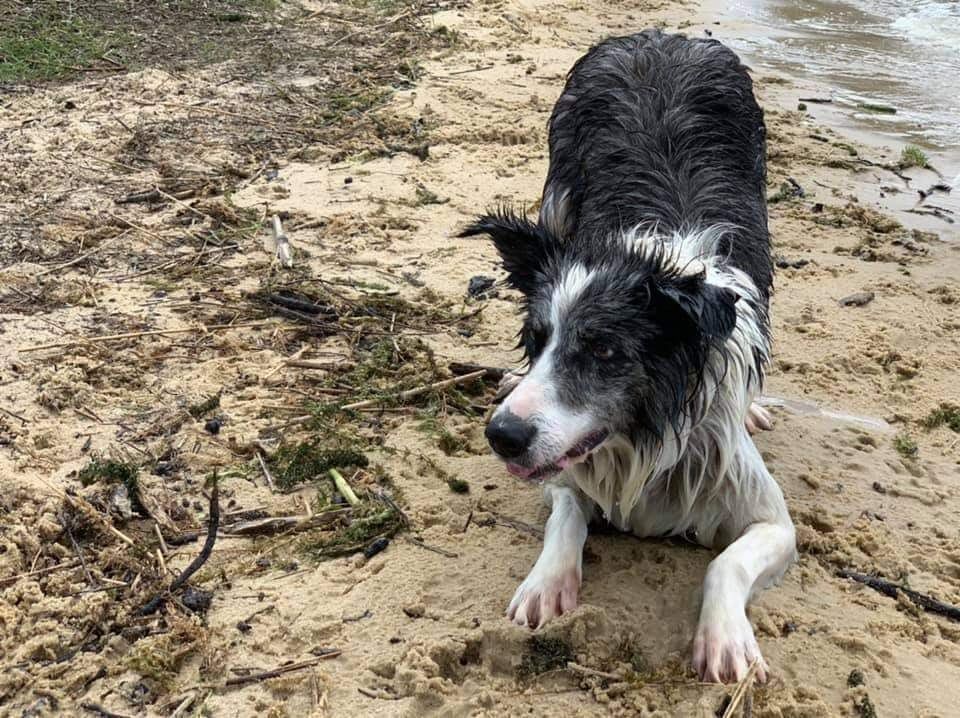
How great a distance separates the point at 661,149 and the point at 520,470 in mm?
2352

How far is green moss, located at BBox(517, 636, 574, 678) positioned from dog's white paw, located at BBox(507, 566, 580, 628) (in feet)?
0.26

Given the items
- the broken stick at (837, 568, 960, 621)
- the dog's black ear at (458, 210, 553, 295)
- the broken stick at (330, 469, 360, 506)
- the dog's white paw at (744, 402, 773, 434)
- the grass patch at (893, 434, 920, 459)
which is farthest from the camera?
the dog's white paw at (744, 402, 773, 434)

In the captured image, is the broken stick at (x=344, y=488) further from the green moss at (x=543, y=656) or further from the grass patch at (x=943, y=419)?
the grass patch at (x=943, y=419)

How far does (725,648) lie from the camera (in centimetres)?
328

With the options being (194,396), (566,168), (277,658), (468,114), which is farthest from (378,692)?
(468,114)

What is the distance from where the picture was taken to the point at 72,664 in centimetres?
327

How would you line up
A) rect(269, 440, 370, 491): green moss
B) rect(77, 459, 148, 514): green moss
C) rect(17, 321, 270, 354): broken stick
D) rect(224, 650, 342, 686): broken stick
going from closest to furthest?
rect(224, 650, 342, 686): broken stick < rect(77, 459, 148, 514): green moss < rect(269, 440, 370, 491): green moss < rect(17, 321, 270, 354): broken stick

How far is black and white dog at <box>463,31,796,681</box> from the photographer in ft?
11.0

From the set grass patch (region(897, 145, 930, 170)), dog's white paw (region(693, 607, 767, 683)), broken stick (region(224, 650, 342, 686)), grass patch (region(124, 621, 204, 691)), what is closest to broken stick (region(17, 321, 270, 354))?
grass patch (region(124, 621, 204, 691))

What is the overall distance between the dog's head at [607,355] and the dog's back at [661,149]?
0.69 metres

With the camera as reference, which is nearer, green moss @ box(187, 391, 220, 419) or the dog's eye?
the dog's eye

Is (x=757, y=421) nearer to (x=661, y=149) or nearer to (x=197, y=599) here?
(x=661, y=149)

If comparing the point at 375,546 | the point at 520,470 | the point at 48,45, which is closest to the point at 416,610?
the point at 375,546

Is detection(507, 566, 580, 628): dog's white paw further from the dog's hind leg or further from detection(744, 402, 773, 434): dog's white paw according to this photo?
detection(744, 402, 773, 434): dog's white paw
